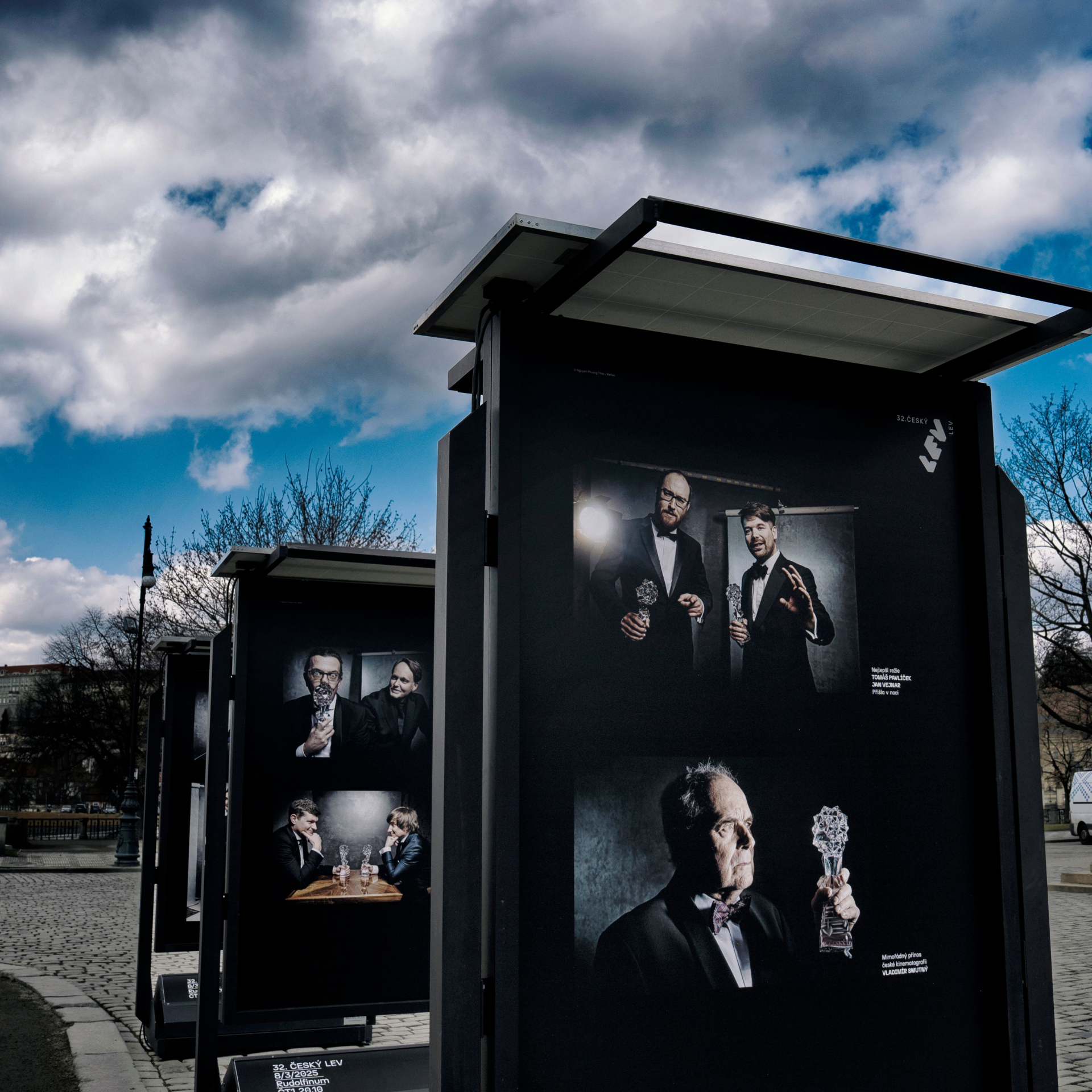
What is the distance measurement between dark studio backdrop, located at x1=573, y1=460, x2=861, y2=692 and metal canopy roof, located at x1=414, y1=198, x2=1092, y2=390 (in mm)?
480

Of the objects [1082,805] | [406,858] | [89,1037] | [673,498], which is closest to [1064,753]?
[1082,805]

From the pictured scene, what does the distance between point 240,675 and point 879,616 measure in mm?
4601

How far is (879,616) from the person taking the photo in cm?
339

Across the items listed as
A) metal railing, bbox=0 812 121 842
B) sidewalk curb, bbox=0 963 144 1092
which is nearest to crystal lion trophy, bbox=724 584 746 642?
sidewalk curb, bbox=0 963 144 1092

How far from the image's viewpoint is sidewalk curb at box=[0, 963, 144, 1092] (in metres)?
7.22

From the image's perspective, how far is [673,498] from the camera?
3184 millimetres

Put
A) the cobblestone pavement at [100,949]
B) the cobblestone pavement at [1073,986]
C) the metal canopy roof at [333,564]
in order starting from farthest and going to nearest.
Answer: the cobblestone pavement at [100,949] < the cobblestone pavement at [1073,986] < the metal canopy roof at [333,564]

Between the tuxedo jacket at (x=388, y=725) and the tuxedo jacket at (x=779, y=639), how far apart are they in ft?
13.9

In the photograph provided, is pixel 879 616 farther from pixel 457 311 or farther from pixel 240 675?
pixel 240 675

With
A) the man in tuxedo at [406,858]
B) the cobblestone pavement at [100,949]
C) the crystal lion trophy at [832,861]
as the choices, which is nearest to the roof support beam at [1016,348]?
the crystal lion trophy at [832,861]

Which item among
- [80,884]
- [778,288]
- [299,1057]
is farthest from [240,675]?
[80,884]

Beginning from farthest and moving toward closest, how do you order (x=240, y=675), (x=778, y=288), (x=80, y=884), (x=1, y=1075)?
(x=80, y=884)
(x=1, y=1075)
(x=240, y=675)
(x=778, y=288)

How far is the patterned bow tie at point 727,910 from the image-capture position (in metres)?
3.02

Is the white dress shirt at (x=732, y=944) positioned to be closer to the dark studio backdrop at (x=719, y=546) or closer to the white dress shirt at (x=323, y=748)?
the dark studio backdrop at (x=719, y=546)
